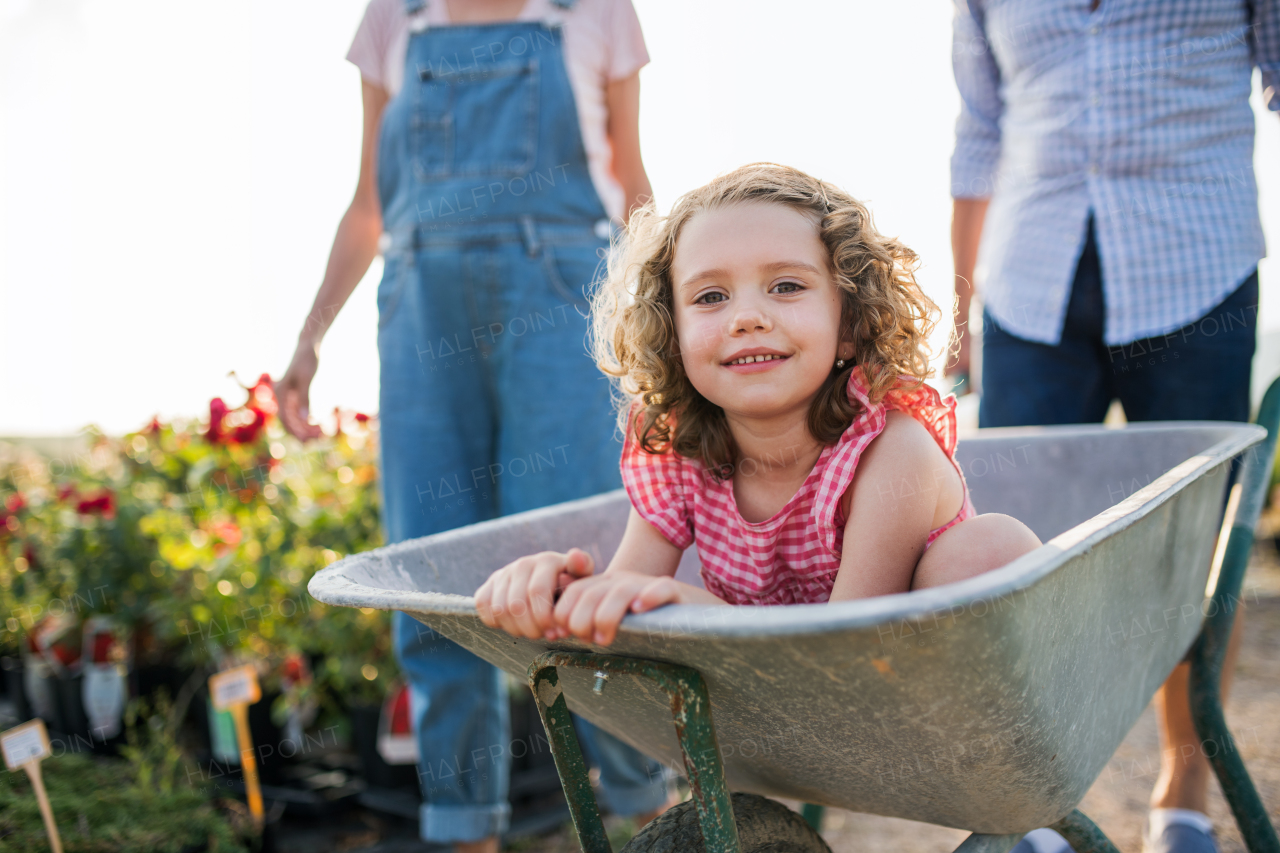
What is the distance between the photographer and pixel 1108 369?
5.47ft

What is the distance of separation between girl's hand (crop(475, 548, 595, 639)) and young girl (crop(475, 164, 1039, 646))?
0.15 metres

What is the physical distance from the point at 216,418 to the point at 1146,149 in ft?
7.46

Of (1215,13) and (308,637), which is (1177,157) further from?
(308,637)

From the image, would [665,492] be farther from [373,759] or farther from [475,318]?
[373,759]

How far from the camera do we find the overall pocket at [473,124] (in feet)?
5.30

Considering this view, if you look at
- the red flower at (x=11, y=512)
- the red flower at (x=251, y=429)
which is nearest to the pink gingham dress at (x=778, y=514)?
the red flower at (x=251, y=429)

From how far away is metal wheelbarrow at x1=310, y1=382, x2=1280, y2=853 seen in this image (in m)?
0.62

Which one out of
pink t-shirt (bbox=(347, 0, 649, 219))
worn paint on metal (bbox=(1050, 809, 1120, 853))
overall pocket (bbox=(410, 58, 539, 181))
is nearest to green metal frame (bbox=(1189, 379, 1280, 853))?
worn paint on metal (bbox=(1050, 809, 1120, 853))

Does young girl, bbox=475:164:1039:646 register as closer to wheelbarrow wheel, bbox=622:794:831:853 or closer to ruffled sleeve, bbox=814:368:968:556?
ruffled sleeve, bbox=814:368:968:556

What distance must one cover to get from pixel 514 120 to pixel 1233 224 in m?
1.32

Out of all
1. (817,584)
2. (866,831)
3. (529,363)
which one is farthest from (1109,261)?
(866,831)

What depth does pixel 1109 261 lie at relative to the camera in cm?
153

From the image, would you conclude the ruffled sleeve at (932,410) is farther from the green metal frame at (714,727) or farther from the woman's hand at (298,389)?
the woman's hand at (298,389)

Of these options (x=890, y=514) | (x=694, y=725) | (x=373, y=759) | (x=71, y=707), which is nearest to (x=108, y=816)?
(x=373, y=759)
